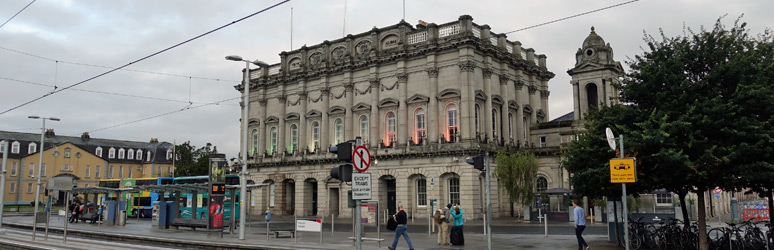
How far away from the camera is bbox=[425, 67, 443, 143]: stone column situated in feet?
142

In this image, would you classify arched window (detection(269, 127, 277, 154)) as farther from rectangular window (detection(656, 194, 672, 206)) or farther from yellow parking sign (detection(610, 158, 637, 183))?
yellow parking sign (detection(610, 158, 637, 183))

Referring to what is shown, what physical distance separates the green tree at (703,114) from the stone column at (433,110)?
2500cm

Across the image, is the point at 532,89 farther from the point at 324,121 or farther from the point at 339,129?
the point at 324,121

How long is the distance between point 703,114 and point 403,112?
29554mm

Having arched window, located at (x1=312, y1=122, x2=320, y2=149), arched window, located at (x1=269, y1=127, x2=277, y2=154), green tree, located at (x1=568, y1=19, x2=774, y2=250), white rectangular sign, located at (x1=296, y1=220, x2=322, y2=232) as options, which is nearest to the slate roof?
arched window, located at (x1=269, y1=127, x2=277, y2=154)

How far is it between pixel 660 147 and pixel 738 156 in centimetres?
194

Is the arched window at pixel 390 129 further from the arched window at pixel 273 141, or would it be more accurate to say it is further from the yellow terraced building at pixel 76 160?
the yellow terraced building at pixel 76 160

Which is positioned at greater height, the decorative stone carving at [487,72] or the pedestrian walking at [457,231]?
the decorative stone carving at [487,72]

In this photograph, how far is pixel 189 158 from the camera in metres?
84.9

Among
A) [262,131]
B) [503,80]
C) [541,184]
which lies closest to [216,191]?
[503,80]

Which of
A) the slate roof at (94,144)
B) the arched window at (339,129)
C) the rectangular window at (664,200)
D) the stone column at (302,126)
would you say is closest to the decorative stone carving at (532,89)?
the rectangular window at (664,200)

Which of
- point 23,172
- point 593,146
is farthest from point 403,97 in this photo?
point 23,172

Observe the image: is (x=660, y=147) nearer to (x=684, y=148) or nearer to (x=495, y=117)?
(x=684, y=148)

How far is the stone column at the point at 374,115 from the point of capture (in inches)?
1841
